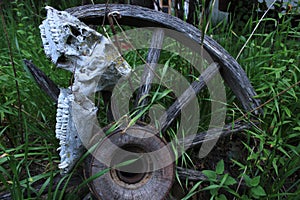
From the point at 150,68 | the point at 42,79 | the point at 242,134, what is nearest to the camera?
the point at 42,79

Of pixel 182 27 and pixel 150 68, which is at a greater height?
pixel 182 27

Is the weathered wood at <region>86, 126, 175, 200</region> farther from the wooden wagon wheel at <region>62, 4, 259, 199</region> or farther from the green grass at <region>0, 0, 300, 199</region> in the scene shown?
the green grass at <region>0, 0, 300, 199</region>

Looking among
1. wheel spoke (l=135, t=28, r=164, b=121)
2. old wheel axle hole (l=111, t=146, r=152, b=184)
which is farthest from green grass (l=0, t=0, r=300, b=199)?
old wheel axle hole (l=111, t=146, r=152, b=184)

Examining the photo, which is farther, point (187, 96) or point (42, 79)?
point (187, 96)

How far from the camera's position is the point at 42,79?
71.8 inches

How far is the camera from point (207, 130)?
2041 mm

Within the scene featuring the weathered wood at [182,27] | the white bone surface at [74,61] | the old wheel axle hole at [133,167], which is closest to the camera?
Result: the white bone surface at [74,61]

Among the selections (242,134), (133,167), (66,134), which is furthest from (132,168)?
(242,134)

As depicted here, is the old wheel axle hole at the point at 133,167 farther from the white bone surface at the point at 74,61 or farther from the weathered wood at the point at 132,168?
the white bone surface at the point at 74,61

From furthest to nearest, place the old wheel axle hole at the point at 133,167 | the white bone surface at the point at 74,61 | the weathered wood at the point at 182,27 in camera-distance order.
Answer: the weathered wood at the point at 182,27, the old wheel axle hole at the point at 133,167, the white bone surface at the point at 74,61

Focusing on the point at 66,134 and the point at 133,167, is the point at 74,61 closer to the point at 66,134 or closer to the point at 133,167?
the point at 66,134

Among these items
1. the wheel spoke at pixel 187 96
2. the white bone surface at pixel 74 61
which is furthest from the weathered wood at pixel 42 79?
the wheel spoke at pixel 187 96

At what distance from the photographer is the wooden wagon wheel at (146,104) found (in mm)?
1707

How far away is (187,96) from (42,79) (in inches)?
30.1
